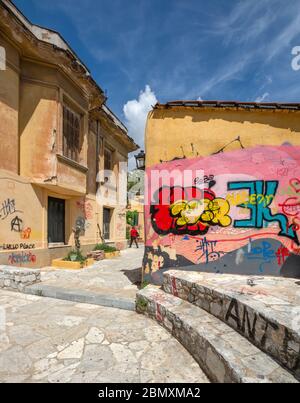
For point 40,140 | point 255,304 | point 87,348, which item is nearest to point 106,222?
point 40,140

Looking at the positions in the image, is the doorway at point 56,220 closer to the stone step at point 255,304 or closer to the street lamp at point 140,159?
the street lamp at point 140,159

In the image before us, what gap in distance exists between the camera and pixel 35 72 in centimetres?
852

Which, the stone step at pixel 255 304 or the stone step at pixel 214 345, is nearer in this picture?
the stone step at pixel 214 345

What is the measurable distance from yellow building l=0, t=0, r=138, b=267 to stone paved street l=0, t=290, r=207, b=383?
3.64m

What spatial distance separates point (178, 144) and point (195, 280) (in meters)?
3.12

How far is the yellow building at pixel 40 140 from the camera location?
295 inches

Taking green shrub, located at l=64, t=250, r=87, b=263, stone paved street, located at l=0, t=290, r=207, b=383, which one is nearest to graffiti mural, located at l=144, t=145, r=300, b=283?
stone paved street, located at l=0, t=290, r=207, b=383

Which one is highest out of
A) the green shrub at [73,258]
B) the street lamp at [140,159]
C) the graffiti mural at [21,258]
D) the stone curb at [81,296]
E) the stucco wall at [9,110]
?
the stucco wall at [9,110]

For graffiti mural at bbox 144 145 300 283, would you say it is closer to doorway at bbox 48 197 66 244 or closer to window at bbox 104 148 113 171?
doorway at bbox 48 197 66 244

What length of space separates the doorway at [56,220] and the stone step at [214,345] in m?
6.22

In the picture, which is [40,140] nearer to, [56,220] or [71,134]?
[71,134]

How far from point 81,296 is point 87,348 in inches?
80.3

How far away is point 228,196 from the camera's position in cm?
559

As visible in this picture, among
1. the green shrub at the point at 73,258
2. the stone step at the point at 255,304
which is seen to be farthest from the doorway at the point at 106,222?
the stone step at the point at 255,304
